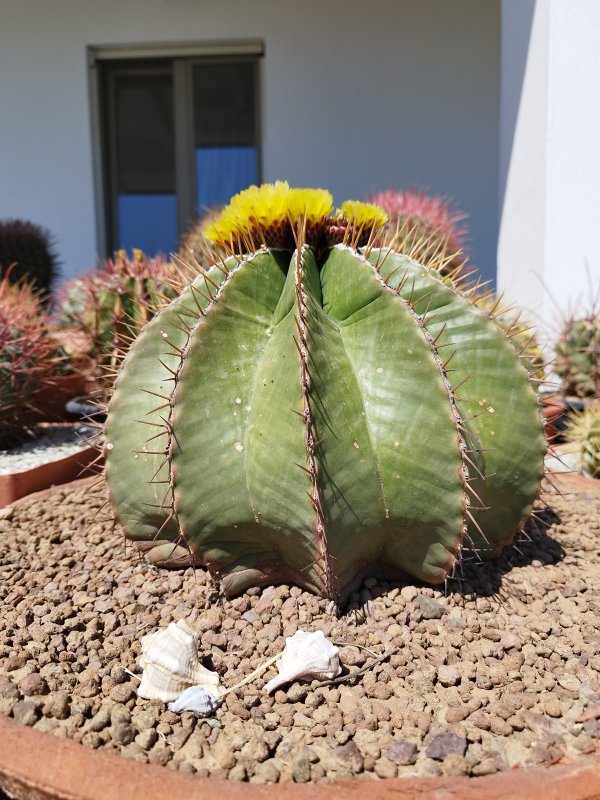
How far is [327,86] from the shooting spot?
16.2 ft

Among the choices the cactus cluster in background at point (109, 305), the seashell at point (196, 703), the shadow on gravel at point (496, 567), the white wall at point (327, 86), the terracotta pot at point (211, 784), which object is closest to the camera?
the terracotta pot at point (211, 784)

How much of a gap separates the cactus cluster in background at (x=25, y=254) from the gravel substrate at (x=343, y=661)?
303 cm

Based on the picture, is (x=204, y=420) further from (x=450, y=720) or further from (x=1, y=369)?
(x=1, y=369)

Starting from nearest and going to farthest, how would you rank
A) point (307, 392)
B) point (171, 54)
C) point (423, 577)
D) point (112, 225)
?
1. point (307, 392)
2. point (423, 577)
3. point (171, 54)
4. point (112, 225)

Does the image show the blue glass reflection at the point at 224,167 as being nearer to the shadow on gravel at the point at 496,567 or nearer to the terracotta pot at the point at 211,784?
the shadow on gravel at the point at 496,567

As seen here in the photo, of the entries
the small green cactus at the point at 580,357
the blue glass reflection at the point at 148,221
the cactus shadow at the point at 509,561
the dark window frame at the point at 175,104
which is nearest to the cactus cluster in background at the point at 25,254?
the dark window frame at the point at 175,104

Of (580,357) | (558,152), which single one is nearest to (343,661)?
(580,357)

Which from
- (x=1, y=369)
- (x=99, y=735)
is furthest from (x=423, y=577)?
(x=1, y=369)

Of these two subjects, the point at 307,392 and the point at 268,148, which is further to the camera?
the point at 268,148

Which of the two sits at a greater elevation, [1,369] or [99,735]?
[1,369]

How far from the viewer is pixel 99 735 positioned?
89cm

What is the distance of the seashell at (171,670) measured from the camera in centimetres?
97

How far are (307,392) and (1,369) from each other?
4.99ft

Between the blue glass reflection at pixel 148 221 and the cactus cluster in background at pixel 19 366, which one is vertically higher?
the blue glass reflection at pixel 148 221
